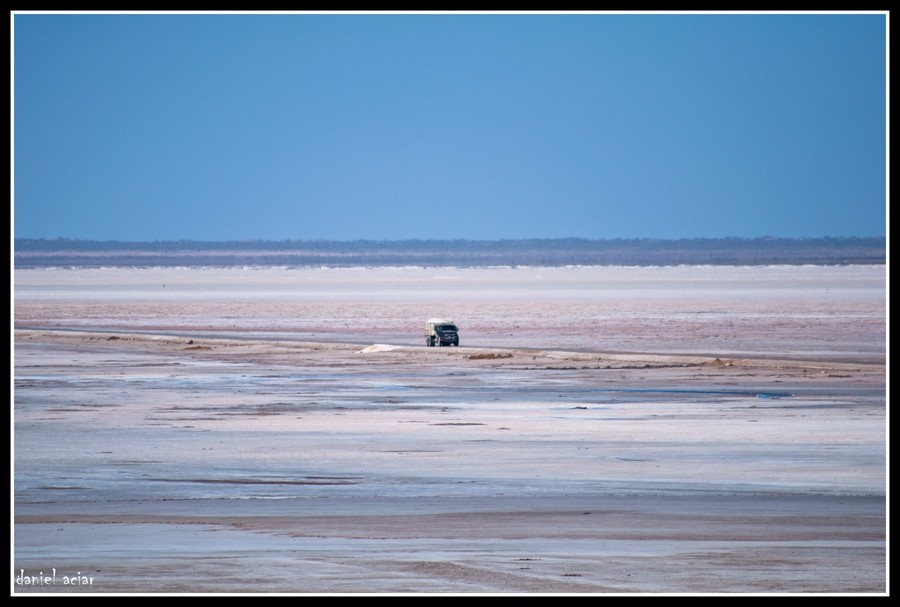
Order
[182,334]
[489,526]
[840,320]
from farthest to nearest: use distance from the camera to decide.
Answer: [840,320] → [182,334] → [489,526]

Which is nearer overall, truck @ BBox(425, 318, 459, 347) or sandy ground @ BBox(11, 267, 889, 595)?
sandy ground @ BBox(11, 267, 889, 595)

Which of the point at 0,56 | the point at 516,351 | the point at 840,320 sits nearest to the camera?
the point at 0,56

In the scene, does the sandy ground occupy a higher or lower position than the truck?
higher

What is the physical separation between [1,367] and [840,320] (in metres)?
46.9

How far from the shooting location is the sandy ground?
34.4 ft

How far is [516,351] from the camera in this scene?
37.9m

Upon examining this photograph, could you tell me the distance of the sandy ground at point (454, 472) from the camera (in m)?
10.5

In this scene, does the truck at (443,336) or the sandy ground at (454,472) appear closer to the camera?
the sandy ground at (454,472)

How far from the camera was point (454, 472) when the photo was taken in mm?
15383

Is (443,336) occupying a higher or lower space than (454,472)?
lower

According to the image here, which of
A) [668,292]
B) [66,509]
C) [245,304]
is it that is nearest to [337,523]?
[66,509]

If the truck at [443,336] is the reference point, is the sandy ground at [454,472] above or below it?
above

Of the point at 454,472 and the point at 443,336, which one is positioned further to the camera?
the point at 443,336
